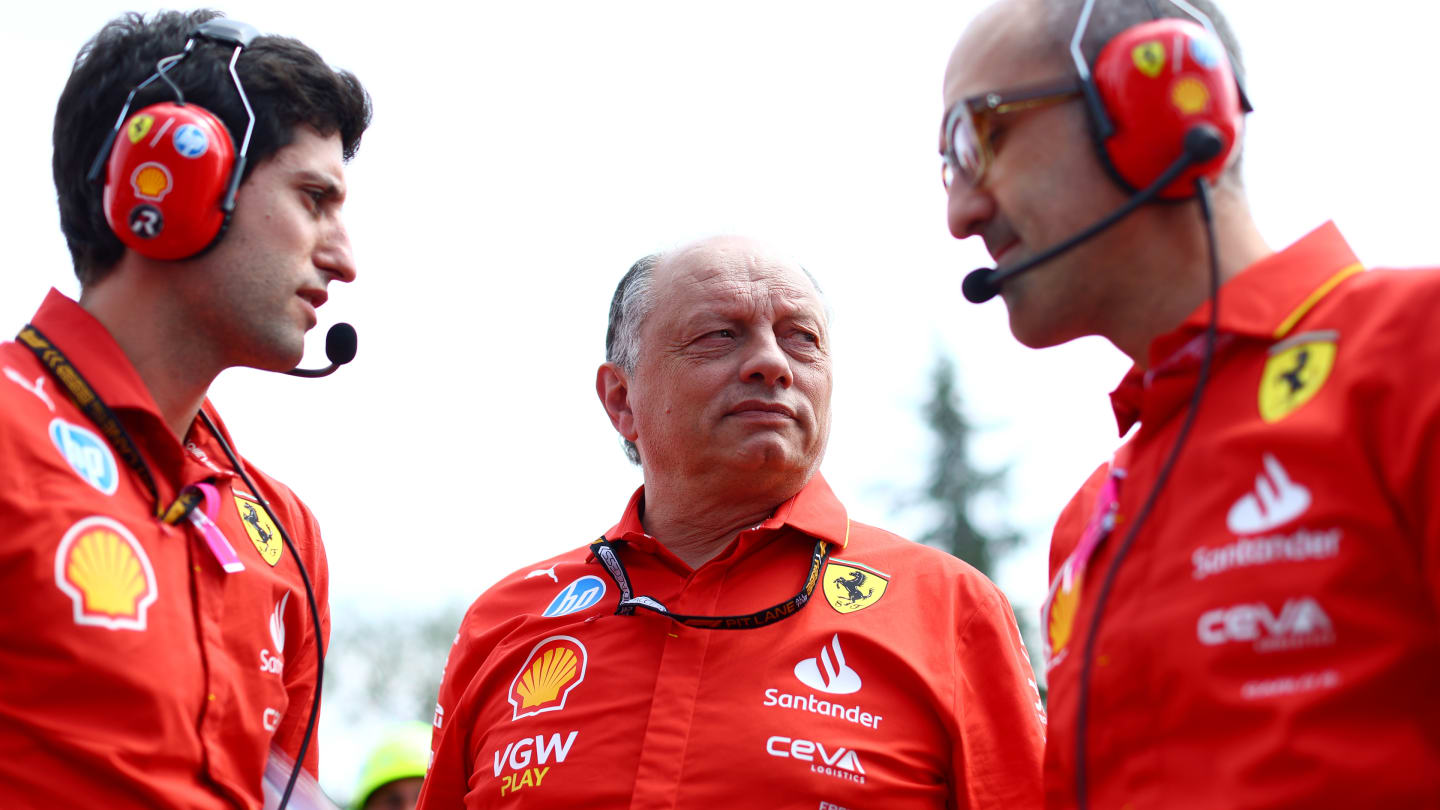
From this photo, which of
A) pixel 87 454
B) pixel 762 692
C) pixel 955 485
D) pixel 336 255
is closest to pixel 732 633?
pixel 762 692

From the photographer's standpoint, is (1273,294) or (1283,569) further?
(1273,294)

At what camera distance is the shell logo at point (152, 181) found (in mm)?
2879

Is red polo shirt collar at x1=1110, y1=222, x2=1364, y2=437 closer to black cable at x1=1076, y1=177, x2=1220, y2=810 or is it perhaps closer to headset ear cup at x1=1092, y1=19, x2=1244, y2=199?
black cable at x1=1076, y1=177, x2=1220, y2=810

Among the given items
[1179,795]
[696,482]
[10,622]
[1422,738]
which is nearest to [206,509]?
[10,622]

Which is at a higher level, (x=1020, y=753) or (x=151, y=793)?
(x=151, y=793)

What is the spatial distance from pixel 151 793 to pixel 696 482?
1.90 m

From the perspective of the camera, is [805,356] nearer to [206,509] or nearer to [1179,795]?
[206,509]

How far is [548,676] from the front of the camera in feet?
12.0

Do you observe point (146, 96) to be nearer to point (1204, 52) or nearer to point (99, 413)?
point (99, 413)

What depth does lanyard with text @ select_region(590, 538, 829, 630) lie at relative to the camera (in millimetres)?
3467

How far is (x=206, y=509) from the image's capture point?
9.84 ft

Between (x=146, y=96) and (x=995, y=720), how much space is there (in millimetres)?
2632

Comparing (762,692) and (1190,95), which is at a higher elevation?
(1190,95)

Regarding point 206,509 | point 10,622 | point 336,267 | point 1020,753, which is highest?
point 336,267
